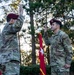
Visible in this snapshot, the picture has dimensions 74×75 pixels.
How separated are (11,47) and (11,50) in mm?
59

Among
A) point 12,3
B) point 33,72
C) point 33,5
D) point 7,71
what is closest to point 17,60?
point 7,71

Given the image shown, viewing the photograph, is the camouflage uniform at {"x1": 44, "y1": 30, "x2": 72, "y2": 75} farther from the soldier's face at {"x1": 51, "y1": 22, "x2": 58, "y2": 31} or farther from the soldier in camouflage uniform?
the soldier's face at {"x1": 51, "y1": 22, "x2": 58, "y2": 31}

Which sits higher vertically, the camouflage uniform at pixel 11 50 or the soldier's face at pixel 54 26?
A: the soldier's face at pixel 54 26

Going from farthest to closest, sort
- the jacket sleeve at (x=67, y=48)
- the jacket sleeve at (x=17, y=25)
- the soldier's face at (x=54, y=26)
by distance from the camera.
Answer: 1. the soldier's face at (x=54, y=26)
2. the jacket sleeve at (x=67, y=48)
3. the jacket sleeve at (x=17, y=25)

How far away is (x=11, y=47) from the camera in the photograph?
623cm

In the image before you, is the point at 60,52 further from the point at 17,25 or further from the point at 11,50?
the point at 17,25

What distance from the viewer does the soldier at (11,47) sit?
6113 mm

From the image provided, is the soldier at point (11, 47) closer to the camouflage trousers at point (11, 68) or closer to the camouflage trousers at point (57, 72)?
the camouflage trousers at point (11, 68)

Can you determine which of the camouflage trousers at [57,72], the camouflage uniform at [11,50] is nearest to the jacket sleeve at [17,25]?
the camouflage uniform at [11,50]

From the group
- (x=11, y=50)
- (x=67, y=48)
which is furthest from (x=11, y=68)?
(x=67, y=48)

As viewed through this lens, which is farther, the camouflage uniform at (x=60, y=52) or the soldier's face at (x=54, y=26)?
the soldier's face at (x=54, y=26)

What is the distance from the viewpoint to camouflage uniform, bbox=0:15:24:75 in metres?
6.11

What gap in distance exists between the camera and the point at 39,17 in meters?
22.9

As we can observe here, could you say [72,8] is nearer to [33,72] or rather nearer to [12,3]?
[33,72]
